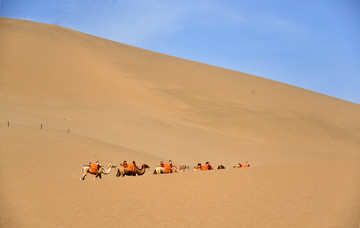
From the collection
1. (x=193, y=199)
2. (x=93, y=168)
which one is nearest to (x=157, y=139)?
(x=93, y=168)

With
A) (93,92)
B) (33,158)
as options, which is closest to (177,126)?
(93,92)

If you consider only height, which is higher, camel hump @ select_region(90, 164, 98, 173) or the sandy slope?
camel hump @ select_region(90, 164, 98, 173)

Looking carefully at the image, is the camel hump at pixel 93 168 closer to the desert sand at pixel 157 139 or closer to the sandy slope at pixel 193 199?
the desert sand at pixel 157 139

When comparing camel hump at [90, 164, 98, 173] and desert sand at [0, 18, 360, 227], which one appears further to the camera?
camel hump at [90, 164, 98, 173]

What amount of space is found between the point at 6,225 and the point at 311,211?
7587 millimetres

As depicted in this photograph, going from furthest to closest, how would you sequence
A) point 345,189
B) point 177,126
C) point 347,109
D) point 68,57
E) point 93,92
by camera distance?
1. point 347,109
2. point 68,57
3. point 93,92
4. point 177,126
5. point 345,189

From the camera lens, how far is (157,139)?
126 feet

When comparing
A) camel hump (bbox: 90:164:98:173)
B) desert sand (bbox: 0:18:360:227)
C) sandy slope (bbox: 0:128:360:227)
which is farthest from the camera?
camel hump (bbox: 90:164:98:173)

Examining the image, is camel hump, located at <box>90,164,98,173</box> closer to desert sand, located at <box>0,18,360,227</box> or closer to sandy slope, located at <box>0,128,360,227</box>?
desert sand, located at <box>0,18,360,227</box>

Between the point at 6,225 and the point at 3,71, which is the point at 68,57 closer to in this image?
the point at 3,71

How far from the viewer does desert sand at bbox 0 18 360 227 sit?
12438 mm

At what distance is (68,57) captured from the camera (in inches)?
2270

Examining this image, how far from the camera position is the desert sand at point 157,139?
1244cm

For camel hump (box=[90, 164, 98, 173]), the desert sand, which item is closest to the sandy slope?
the desert sand
